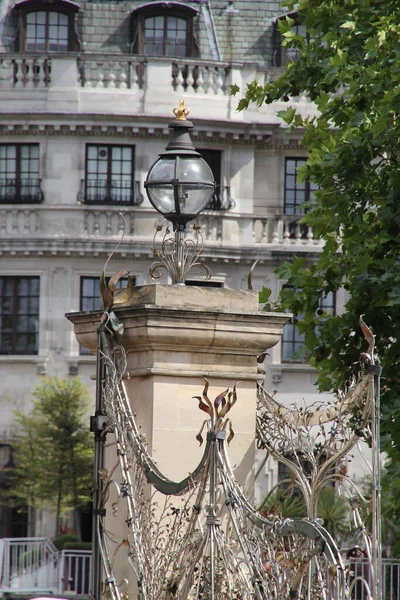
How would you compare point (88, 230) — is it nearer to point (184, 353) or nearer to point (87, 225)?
point (87, 225)

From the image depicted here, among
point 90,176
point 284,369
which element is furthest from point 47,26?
point 284,369

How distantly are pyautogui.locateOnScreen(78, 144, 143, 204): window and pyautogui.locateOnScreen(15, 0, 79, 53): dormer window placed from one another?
106 inches

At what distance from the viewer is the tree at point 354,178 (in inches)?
612

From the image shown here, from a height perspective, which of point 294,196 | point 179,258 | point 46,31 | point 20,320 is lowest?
point 179,258

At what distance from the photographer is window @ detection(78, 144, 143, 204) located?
3903cm

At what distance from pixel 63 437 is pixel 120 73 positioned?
8.73 metres

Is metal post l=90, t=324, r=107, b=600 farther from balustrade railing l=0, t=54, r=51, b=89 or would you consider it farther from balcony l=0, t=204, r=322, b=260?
balustrade railing l=0, t=54, r=51, b=89

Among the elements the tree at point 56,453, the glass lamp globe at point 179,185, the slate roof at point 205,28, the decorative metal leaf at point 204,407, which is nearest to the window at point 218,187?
the slate roof at point 205,28

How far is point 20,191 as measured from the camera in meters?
39.0

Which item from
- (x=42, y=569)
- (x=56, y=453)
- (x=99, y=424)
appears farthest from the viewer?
(x=56, y=453)

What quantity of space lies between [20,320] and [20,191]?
3029 millimetres

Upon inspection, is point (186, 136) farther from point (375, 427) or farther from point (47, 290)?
point (47, 290)

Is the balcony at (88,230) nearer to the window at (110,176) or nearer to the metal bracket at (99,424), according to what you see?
the window at (110,176)

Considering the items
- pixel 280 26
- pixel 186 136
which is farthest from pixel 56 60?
pixel 186 136
